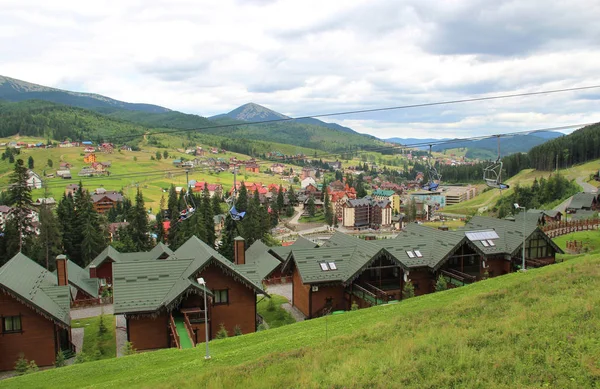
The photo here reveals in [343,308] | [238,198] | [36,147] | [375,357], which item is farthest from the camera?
[36,147]

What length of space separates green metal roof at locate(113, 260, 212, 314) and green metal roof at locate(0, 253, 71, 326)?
11.4ft

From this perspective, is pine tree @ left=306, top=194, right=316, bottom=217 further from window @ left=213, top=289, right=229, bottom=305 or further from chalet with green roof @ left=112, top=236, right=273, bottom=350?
window @ left=213, top=289, right=229, bottom=305

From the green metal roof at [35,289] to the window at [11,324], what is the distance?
1348 millimetres

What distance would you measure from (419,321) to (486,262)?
19892 millimetres

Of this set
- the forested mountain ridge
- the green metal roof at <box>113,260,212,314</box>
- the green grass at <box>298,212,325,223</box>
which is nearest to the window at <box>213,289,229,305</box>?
the green metal roof at <box>113,260,212,314</box>

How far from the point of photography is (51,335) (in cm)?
2412

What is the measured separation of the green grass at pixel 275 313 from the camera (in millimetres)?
30725

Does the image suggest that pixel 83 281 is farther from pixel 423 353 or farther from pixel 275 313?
pixel 423 353

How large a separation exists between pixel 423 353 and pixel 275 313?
843 inches

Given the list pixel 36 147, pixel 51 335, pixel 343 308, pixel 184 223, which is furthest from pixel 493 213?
pixel 36 147

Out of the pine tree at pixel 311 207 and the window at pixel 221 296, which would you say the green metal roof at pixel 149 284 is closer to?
the window at pixel 221 296

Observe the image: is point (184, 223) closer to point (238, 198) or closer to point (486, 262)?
point (238, 198)

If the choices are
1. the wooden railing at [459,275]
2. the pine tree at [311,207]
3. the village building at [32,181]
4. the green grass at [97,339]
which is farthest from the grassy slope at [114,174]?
the wooden railing at [459,275]

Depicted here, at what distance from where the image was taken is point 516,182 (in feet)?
459
